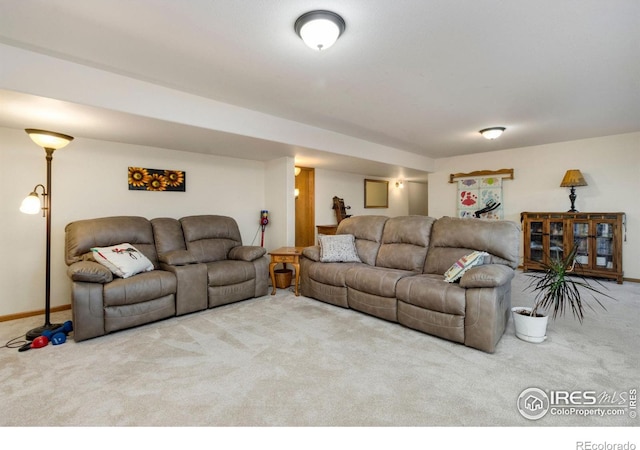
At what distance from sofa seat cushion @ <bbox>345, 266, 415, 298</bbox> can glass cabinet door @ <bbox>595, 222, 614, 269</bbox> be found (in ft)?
11.8

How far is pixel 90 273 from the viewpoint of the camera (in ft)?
8.66

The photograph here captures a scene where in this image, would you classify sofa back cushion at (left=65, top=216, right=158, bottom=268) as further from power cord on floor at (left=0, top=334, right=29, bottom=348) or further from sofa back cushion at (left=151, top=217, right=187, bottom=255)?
power cord on floor at (left=0, top=334, right=29, bottom=348)

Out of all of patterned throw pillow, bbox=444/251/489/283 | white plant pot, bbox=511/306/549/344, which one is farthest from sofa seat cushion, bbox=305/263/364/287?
white plant pot, bbox=511/306/549/344

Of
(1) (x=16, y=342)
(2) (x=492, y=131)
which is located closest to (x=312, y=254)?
(1) (x=16, y=342)

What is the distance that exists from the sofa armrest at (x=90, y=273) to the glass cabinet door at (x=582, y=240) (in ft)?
20.3

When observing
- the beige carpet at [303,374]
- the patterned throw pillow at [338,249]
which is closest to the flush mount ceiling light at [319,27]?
the beige carpet at [303,374]

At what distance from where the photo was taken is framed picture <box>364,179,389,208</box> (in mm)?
7180

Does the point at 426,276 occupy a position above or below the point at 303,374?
above

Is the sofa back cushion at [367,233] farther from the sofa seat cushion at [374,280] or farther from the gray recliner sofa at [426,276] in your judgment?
the sofa seat cushion at [374,280]

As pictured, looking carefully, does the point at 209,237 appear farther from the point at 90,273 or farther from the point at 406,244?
the point at 406,244

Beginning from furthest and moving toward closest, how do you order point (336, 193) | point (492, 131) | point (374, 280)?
1. point (336, 193)
2. point (492, 131)
3. point (374, 280)

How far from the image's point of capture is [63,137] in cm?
269

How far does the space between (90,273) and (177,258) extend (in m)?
0.84
